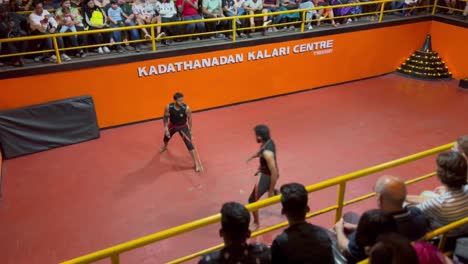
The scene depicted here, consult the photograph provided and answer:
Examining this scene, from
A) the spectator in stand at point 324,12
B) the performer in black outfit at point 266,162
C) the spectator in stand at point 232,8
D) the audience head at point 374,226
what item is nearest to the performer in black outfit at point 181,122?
the performer in black outfit at point 266,162

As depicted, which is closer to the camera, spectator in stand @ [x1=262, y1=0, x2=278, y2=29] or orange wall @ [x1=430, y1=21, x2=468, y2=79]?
spectator in stand @ [x1=262, y1=0, x2=278, y2=29]

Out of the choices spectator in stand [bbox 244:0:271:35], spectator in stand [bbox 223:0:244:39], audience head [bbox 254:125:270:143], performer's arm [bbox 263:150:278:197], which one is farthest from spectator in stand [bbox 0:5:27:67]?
performer's arm [bbox 263:150:278:197]

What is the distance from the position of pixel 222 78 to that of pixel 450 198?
730 centimetres

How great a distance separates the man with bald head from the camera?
10.4ft

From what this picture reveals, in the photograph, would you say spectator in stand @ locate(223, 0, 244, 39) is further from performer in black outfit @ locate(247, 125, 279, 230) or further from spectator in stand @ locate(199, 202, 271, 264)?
spectator in stand @ locate(199, 202, 271, 264)

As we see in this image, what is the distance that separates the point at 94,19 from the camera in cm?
926

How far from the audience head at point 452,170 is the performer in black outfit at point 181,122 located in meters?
4.78

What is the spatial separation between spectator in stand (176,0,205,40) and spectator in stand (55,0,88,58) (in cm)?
232

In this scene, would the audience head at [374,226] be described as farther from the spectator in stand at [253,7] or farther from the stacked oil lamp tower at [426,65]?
the stacked oil lamp tower at [426,65]

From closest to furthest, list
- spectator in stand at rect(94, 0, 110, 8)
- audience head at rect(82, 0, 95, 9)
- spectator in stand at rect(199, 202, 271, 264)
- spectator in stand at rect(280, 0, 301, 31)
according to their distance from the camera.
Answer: spectator in stand at rect(199, 202, 271, 264) → audience head at rect(82, 0, 95, 9) → spectator in stand at rect(94, 0, 110, 8) → spectator in stand at rect(280, 0, 301, 31)

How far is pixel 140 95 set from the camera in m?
9.48

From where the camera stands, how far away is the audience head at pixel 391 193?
3172 millimetres

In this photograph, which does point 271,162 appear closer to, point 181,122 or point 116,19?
point 181,122

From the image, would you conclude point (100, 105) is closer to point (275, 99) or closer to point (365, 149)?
point (275, 99)
